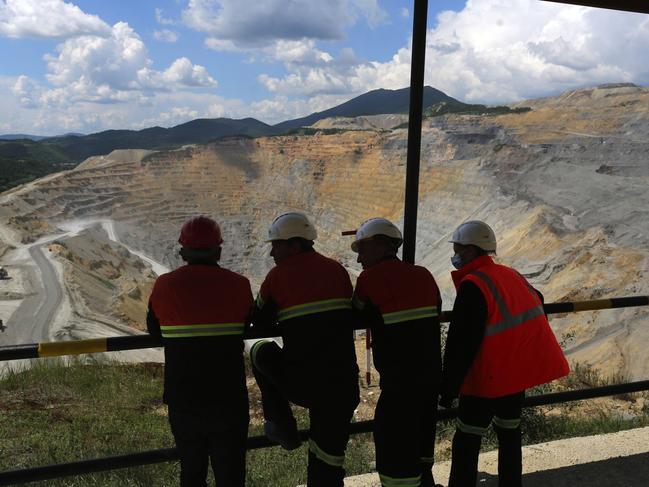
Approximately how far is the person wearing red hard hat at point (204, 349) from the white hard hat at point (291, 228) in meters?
0.25

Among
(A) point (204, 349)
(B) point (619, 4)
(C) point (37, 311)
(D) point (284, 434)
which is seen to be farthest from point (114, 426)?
(C) point (37, 311)

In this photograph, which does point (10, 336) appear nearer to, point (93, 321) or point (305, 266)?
point (93, 321)

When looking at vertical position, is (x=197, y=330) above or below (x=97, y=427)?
above

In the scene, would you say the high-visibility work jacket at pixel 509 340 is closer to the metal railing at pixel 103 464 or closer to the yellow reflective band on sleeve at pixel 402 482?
the yellow reflective band on sleeve at pixel 402 482

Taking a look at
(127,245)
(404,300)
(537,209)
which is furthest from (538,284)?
(127,245)

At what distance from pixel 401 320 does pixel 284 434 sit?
0.71m

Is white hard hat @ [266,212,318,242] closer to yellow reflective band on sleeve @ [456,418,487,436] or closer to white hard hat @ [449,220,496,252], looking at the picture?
white hard hat @ [449,220,496,252]

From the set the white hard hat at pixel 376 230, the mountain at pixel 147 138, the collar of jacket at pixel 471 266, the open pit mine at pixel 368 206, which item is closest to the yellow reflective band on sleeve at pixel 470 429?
the collar of jacket at pixel 471 266

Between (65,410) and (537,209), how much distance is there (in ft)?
86.9

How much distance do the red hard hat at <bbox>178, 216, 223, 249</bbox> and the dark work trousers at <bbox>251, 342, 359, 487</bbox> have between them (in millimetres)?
516

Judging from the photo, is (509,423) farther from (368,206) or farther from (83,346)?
(368,206)

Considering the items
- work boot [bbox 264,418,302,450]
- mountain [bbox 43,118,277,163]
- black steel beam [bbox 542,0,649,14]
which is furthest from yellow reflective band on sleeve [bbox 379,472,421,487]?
mountain [bbox 43,118,277,163]

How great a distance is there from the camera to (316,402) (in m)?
2.49

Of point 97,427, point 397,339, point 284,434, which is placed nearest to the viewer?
point 397,339
